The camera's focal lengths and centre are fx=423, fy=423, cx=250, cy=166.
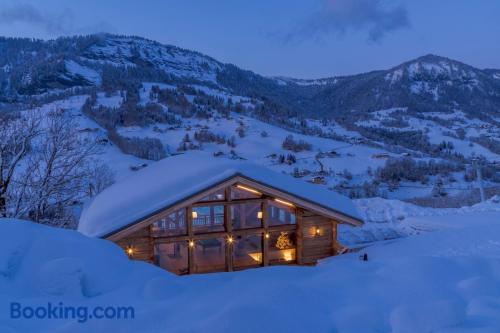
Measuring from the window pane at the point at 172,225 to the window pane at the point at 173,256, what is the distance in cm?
38

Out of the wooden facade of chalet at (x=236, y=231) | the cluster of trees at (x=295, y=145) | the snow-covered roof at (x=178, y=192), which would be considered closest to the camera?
the snow-covered roof at (x=178, y=192)

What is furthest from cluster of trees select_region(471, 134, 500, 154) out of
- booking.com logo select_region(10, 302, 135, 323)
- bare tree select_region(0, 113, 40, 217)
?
booking.com logo select_region(10, 302, 135, 323)

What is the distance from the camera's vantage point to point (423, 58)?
161m

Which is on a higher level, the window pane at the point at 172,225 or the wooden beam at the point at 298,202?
the wooden beam at the point at 298,202

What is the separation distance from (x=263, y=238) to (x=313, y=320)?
7.61 meters

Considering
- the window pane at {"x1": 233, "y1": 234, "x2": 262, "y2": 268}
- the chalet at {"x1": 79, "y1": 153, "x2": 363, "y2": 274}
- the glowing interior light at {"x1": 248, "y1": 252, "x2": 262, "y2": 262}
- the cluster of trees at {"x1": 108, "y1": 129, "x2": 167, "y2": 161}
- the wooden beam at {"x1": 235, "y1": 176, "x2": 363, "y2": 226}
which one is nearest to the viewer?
the chalet at {"x1": 79, "y1": 153, "x2": 363, "y2": 274}

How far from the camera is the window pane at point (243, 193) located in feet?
39.6

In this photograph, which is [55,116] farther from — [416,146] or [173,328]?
[416,146]

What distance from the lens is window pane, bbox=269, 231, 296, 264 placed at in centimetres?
1262

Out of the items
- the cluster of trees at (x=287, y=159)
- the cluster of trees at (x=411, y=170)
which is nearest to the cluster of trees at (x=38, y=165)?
the cluster of trees at (x=287, y=159)

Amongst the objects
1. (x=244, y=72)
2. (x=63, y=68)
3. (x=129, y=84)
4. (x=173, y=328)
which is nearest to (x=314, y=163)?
(x=173, y=328)

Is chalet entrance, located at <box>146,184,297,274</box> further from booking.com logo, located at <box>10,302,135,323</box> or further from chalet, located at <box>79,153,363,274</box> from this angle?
booking.com logo, located at <box>10,302,135,323</box>

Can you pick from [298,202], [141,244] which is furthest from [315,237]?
[141,244]

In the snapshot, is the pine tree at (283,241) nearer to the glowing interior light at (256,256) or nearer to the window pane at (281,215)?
the window pane at (281,215)
